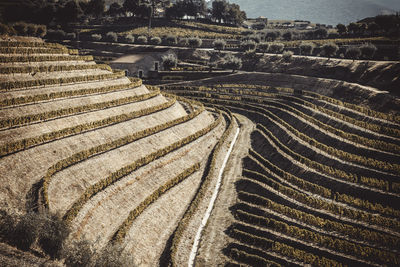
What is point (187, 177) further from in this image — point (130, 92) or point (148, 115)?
point (130, 92)

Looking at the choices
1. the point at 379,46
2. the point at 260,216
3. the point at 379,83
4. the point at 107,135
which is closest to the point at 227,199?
the point at 260,216

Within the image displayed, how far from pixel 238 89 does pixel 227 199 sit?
49235mm

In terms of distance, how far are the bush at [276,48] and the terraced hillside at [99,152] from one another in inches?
2160

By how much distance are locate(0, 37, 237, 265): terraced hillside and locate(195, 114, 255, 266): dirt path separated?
208cm

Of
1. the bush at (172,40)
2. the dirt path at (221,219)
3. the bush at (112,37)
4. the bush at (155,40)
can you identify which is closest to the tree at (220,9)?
the bush at (172,40)

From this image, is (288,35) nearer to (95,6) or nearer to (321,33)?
(321,33)

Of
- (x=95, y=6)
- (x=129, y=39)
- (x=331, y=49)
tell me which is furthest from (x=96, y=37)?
(x=331, y=49)

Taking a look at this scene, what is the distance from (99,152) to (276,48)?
272ft

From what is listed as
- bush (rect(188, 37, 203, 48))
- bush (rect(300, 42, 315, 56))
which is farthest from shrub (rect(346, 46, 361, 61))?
bush (rect(188, 37, 203, 48))

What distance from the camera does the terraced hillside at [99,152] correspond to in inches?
1201

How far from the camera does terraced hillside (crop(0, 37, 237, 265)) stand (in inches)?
1201

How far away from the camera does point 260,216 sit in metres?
36.7

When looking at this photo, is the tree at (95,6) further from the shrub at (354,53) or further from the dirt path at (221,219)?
the dirt path at (221,219)

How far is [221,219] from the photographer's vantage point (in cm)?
3731
